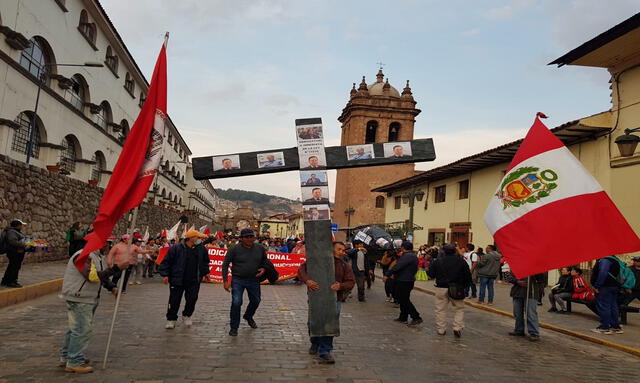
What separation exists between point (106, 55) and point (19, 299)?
61.5 ft

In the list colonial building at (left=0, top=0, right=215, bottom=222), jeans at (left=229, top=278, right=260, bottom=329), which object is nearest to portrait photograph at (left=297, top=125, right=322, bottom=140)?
jeans at (left=229, top=278, right=260, bottom=329)

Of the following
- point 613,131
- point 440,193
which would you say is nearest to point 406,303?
point 613,131

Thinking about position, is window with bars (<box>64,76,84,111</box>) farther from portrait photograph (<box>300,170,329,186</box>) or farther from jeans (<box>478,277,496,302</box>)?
jeans (<box>478,277,496,302</box>)

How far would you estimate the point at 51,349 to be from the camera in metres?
6.15

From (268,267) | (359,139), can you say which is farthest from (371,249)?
(359,139)

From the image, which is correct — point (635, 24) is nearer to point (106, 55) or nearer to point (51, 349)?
point (51, 349)

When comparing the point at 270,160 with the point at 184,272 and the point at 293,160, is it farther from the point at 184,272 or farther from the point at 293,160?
the point at 184,272

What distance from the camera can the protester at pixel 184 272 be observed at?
8.02 metres

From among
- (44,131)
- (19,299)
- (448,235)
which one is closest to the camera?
(19,299)

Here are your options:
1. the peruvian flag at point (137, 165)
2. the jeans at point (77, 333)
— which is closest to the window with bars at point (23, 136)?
the peruvian flag at point (137, 165)

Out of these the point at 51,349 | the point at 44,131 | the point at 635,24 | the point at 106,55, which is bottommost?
the point at 51,349

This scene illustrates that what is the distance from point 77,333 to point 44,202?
43.8ft

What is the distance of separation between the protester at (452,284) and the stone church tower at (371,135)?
116ft

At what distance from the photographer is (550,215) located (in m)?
7.40
